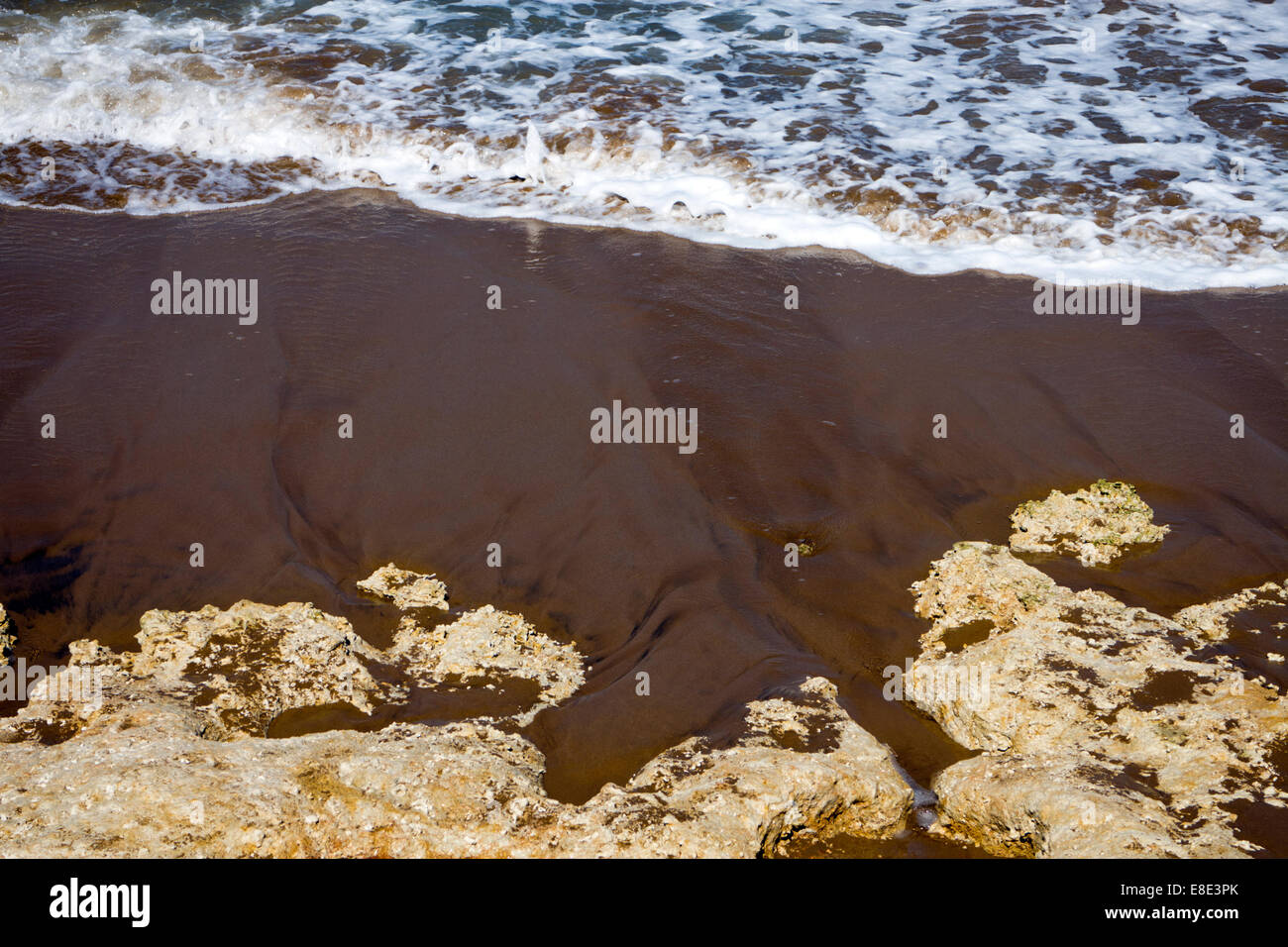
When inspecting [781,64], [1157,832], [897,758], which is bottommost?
[897,758]

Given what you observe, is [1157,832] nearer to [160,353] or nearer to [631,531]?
[631,531]

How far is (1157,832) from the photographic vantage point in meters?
2.71

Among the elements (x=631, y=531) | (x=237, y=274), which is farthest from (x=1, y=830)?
(x=237, y=274)

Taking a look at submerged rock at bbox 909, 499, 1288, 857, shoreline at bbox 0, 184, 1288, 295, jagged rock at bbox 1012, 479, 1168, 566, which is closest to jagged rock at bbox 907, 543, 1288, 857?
submerged rock at bbox 909, 499, 1288, 857

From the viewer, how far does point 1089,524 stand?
4.38m

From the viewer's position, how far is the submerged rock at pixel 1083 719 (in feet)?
9.21

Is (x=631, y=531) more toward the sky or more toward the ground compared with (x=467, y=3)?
more toward the ground

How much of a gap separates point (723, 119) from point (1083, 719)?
620 cm

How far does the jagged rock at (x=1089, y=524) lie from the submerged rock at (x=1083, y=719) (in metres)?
0.34

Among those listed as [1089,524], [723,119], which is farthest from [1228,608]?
[723,119]

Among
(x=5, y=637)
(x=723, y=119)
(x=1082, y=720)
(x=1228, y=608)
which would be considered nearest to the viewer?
(x=1082, y=720)

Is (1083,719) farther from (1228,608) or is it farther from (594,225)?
(594,225)

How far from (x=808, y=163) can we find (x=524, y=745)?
5595 millimetres

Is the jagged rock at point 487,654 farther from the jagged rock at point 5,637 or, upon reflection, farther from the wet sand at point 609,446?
the jagged rock at point 5,637
